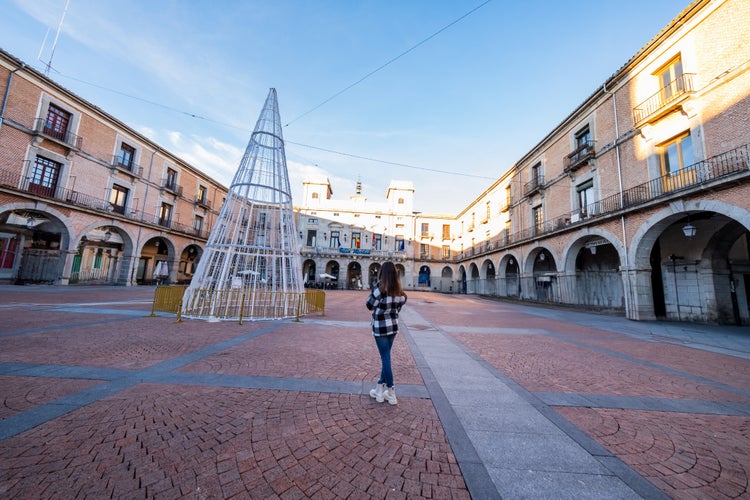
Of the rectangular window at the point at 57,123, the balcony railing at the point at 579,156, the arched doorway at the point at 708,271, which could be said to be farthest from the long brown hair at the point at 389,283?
the rectangular window at the point at 57,123

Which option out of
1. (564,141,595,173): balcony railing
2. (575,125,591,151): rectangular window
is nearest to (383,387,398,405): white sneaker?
(564,141,595,173): balcony railing

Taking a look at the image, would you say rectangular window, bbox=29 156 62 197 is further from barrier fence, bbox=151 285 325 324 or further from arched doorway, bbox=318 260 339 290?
arched doorway, bbox=318 260 339 290

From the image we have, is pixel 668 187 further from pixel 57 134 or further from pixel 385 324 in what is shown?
pixel 57 134

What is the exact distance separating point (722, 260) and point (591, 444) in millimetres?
15372

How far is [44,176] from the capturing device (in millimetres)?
16359

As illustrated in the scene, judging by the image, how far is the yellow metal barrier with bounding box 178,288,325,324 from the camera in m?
8.11

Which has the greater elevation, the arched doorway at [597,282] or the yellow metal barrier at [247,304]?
the arched doorway at [597,282]

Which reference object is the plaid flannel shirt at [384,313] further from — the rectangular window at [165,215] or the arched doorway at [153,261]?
the rectangular window at [165,215]

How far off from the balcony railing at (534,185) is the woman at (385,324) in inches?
781

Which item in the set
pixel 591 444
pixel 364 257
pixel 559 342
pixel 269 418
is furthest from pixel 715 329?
pixel 364 257

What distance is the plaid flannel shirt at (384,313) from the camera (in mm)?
3268

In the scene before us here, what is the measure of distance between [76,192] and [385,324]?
24.4 metres

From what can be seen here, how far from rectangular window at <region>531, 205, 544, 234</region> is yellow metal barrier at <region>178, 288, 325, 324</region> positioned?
54.8 feet

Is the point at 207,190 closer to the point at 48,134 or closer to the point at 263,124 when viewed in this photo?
the point at 48,134
